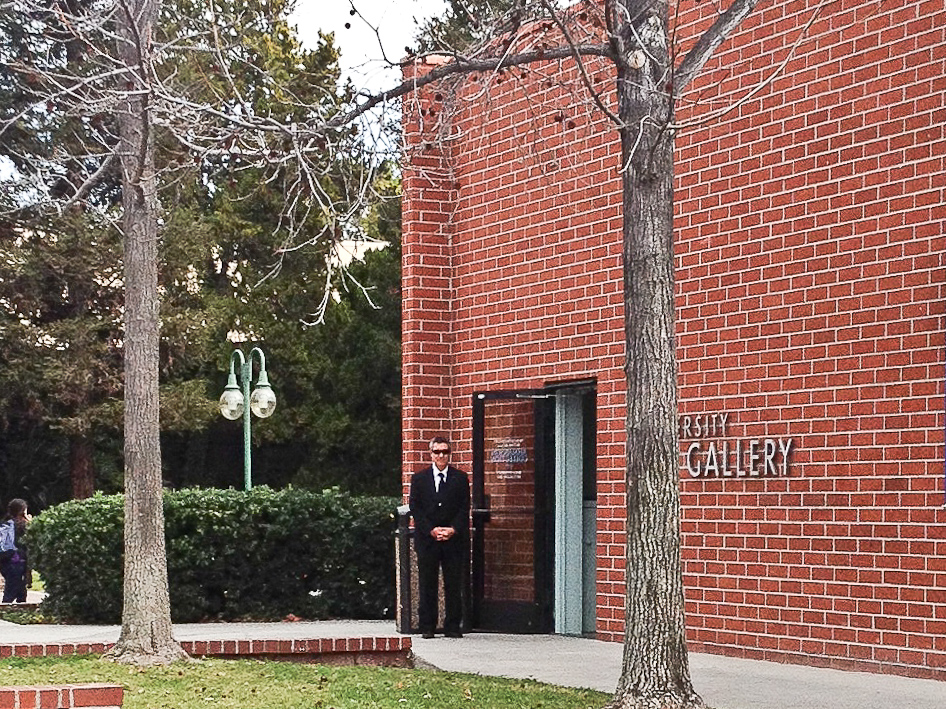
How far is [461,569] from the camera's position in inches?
619

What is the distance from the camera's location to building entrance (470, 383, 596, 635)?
1593cm

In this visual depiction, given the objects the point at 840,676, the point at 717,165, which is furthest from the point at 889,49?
the point at 840,676

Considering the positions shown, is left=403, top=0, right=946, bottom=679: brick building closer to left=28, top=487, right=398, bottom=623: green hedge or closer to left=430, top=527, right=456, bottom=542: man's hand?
left=430, top=527, right=456, bottom=542: man's hand

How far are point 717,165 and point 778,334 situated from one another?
1.61m

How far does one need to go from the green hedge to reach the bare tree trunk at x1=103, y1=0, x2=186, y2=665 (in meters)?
4.80

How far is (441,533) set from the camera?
1555cm

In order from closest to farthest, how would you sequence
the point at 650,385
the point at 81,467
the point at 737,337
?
the point at 650,385 < the point at 737,337 < the point at 81,467

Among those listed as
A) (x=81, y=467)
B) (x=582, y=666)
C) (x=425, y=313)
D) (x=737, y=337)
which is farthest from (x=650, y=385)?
(x=81, y=467)

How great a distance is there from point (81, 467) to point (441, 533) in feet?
91.5

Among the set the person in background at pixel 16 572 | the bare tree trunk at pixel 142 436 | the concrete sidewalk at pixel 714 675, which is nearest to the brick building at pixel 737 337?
the concrete sidewalk at pixel 714 675

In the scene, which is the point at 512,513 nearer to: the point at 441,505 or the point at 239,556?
the point at 441,505

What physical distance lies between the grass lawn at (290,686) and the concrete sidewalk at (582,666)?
641mm

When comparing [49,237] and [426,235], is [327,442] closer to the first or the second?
[49,237]

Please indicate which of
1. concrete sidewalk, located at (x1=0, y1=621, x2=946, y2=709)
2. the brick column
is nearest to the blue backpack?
concrete sidewalk, located at (x1=0, y1=621, x2=946, y2=709)
